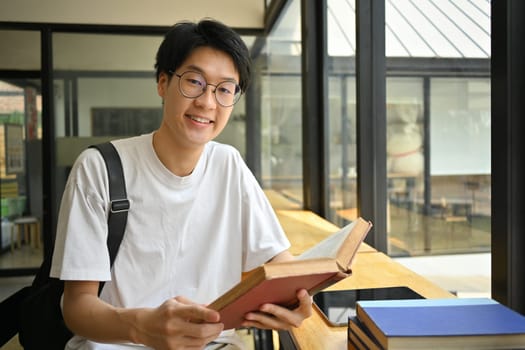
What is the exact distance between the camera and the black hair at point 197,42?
3.39 ft

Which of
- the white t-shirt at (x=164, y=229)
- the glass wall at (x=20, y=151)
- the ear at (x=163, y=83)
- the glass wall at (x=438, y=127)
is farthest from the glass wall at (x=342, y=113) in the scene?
the glass wall at (x=20, y=151)

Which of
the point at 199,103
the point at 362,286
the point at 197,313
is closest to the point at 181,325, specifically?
the point at 197,313

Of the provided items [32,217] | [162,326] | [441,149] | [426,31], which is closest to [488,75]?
[441,149]

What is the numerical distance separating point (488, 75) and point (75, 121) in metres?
3.54

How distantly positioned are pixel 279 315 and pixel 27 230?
12.8 ft

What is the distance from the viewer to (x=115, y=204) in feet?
3.25

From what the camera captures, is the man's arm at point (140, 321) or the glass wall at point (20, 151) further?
the glass wall at point (20, 151)

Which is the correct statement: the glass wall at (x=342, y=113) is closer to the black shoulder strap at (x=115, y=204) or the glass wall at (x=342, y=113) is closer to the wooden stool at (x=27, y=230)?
the black shoulder strap at (x=115, y=204)

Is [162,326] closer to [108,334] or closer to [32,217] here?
[108,334]

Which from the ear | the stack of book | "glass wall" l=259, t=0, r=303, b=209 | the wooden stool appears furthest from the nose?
the wooden stool

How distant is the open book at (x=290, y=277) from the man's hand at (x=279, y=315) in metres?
0.01

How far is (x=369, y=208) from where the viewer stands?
2.07 meters

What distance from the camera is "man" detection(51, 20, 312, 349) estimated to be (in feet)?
3.03

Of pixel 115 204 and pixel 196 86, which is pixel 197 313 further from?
pixel 196 86
